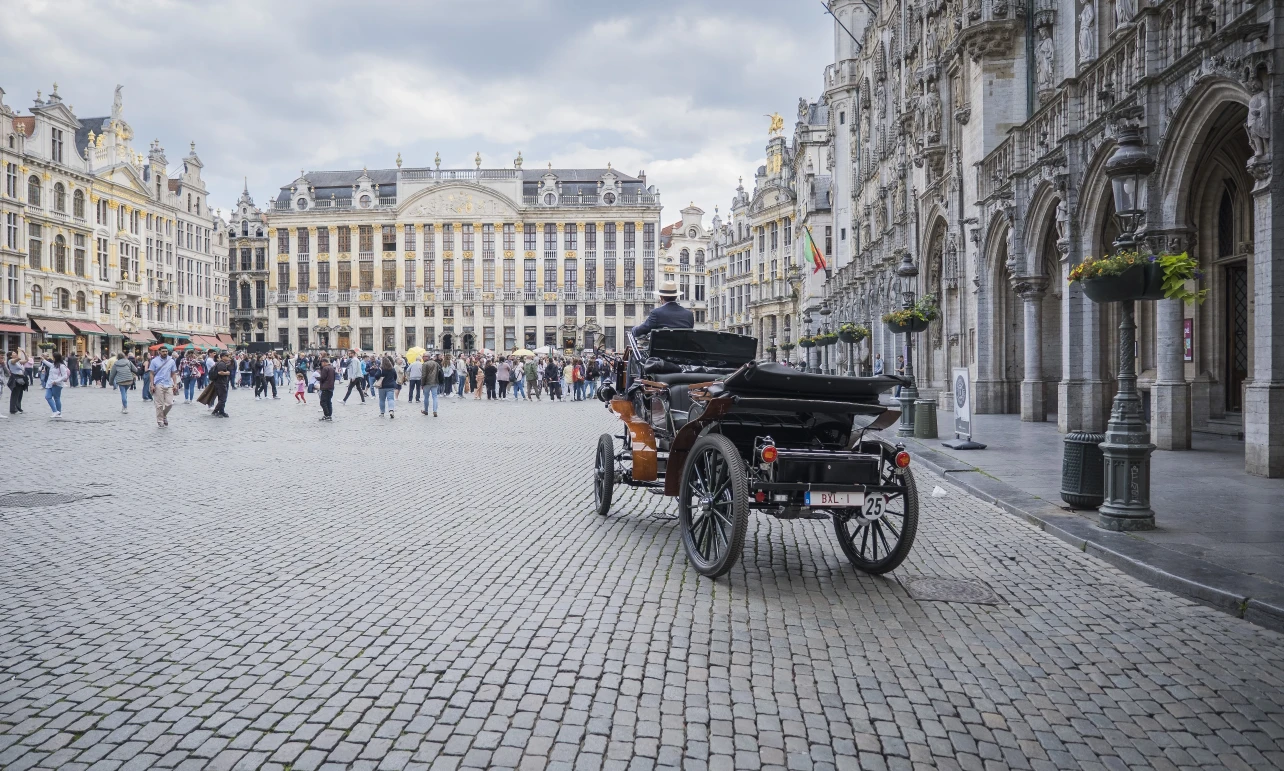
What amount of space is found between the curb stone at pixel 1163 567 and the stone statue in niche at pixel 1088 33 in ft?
36.7

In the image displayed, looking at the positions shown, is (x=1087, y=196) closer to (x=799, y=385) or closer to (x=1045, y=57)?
(x=1045, y=57)

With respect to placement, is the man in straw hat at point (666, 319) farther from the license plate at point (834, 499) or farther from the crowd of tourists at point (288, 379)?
the crowd of tourists at point (288, 379)

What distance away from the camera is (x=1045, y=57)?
68.5ft

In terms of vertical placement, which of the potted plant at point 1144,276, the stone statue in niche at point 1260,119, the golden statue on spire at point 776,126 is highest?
the golden statue on spire at point 776,126

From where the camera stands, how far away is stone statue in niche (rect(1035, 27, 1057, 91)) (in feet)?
67.9

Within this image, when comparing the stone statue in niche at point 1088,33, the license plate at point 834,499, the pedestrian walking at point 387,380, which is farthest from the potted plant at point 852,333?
the license plate at point 834,499

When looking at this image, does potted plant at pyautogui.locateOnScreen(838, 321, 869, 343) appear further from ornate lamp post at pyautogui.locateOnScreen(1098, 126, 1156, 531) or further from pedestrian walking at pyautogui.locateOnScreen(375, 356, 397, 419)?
ornate lamp post at pyautogui.locateOnScreen(1098, 126, 1156, 531)

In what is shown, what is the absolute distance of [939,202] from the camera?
27.8 meters

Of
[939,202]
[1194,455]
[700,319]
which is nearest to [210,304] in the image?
[700,319]

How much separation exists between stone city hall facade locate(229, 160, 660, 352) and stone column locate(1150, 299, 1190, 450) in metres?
89.1

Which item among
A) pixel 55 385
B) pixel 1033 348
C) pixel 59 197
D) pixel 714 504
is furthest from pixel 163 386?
pixel 59 197

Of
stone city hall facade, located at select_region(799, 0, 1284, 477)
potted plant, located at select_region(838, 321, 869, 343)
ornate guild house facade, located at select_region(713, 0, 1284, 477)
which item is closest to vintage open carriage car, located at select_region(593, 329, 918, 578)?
ornate guild house facade, located at select_region(713, 0, 1284, 477)

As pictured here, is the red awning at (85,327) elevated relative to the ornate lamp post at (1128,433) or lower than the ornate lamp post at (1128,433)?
elevated

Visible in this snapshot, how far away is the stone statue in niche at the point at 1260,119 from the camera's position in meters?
10.5
